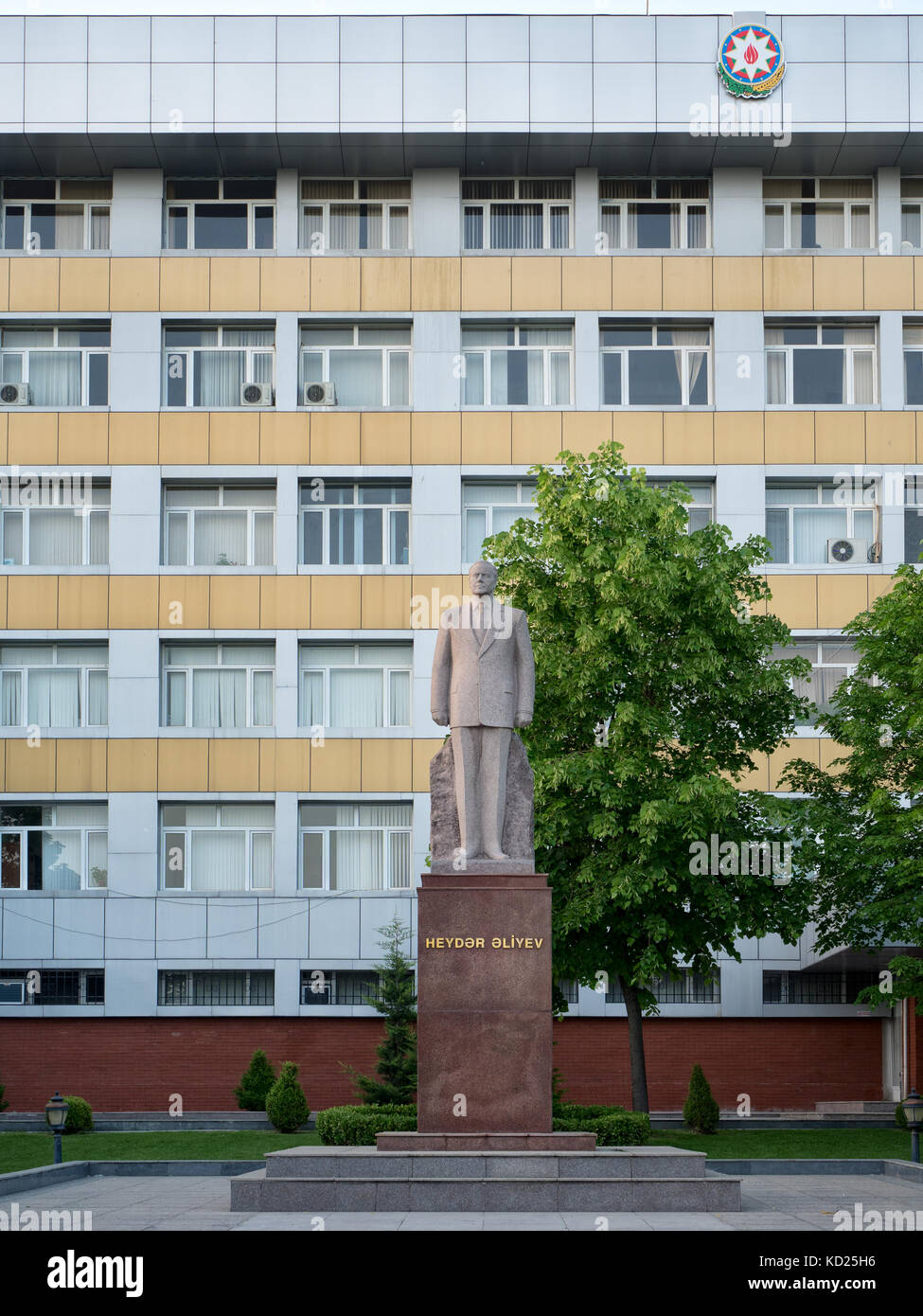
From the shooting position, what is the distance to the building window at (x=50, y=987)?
32.0 m

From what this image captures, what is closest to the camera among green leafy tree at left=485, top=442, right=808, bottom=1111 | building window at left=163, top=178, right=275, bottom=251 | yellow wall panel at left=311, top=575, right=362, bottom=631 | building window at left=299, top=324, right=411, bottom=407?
green leafy tree at left=485, top=442, right=808, bottom=1111

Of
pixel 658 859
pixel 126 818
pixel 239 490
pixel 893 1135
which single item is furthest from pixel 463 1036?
pixel 239 490

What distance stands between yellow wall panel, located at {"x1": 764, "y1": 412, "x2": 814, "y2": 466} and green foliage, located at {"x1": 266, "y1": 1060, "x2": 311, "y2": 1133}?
15857mm

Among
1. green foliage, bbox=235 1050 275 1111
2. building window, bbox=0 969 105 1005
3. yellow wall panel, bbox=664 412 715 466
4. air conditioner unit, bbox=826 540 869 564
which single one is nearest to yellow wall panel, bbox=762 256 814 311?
yellow wall panel, bbox=664 412 715 466

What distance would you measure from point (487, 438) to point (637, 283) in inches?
179

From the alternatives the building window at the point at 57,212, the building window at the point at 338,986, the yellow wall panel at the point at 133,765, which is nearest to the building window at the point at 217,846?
the yellow wall panel at the point at 133,765

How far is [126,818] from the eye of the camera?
32.2m

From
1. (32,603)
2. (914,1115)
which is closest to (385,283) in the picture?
(32,603)

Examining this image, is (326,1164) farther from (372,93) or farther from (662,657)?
(372,93)

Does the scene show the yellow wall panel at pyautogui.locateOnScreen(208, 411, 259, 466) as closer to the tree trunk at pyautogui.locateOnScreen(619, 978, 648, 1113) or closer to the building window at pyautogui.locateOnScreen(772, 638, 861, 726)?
the building window at pyautogui.locateOnScreen(772, 638, 861, 726)

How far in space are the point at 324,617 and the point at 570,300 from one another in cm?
835

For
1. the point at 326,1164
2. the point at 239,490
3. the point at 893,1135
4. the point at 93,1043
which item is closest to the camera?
the point at 326,1164

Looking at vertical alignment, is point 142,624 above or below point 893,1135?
above

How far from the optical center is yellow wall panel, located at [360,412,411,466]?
109 feet
